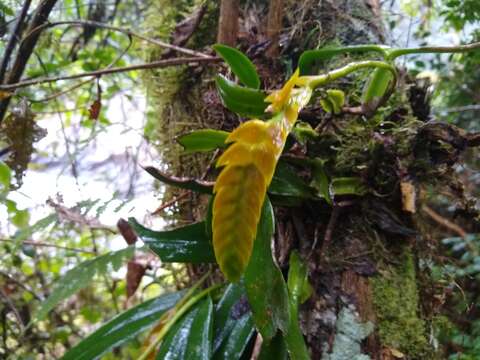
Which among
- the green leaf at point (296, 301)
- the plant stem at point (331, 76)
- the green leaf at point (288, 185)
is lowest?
the green leaf at point (296, 301)

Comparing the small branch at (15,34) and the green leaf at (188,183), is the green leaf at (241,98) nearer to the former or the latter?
the green leaf at (188,183)

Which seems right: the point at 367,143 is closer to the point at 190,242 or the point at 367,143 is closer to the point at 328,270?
the point at 328,270

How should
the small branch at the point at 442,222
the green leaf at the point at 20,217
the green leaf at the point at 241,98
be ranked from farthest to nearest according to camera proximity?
the small branch at the point at 442,222
the green leaf at the point at 20,217
the green leaf at the point at 241,98

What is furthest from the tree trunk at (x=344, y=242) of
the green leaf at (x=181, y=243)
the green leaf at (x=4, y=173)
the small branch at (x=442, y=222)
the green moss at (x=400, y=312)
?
the small branch at (x=442, y=222)

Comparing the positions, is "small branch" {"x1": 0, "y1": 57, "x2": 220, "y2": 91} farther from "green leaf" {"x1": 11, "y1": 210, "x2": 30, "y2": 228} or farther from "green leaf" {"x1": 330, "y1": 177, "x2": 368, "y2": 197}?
"green leaf" {"x1": 330, "y1": 177, "x2": 368, "y2": 197}

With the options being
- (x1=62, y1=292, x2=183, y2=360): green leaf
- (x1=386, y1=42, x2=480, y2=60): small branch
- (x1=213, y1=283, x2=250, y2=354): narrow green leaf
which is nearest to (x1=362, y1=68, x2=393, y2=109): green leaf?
(x1=386, y1=42, x2=480, y2=60): small branch

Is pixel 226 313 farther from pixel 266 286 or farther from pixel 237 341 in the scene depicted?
pixel 266 286

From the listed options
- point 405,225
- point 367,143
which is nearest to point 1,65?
point 367,143
